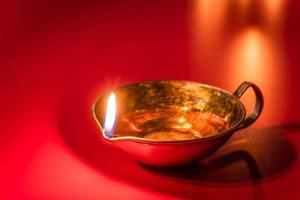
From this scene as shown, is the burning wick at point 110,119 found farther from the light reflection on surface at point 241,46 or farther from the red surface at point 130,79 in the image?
the light reflection on surface at point 241,46

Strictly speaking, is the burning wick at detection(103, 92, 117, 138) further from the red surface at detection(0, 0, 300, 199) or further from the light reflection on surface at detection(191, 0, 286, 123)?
the light reflection on surface at detection(191, 0, 286, 123)

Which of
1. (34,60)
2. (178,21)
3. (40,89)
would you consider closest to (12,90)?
(40,89)

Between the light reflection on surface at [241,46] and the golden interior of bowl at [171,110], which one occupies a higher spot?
the light reflection on surface at [241,46]

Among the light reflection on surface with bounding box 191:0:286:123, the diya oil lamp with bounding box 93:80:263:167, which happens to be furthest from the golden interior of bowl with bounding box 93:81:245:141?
the light reflection on surface with bounding box 191:0:286:123

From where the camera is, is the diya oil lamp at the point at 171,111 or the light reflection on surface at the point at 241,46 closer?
the diya oil lamp at the point at 171,111

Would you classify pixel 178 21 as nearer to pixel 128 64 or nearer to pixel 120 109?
pixel 128 64

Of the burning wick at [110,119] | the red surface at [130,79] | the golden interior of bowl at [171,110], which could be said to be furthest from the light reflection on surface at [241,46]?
the burning wick at [110,119]
